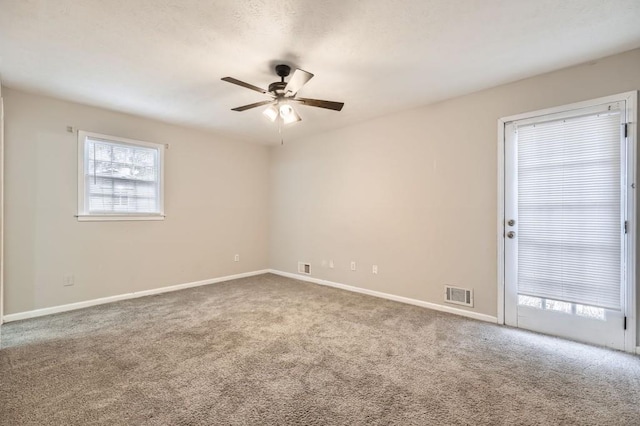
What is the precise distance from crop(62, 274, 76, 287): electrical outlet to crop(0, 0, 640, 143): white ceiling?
2.24 m

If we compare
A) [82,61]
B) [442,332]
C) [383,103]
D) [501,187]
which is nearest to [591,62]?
[501,187]

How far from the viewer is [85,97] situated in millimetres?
3607

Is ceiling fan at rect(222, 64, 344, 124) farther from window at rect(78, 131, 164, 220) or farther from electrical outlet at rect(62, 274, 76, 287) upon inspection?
electrical outlet at rect(62, 274, 76, 287)

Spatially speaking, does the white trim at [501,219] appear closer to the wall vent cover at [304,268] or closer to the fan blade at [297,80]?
the fan blade at [297,80]

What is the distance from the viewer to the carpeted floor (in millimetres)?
1793

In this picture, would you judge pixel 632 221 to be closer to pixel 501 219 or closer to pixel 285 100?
pixel 501 219

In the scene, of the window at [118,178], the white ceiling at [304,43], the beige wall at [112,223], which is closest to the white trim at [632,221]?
the white ceiling at [304,43]

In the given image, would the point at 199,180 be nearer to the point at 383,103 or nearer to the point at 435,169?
the point at 383,103

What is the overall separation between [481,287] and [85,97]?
530cm

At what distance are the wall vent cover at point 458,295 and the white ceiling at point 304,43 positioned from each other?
2358mm

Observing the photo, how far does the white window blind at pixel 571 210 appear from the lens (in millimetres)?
2682

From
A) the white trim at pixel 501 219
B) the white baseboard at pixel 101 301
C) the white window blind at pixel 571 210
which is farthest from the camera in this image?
the white baseboard at pixel 101 301

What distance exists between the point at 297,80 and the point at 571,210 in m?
2.91

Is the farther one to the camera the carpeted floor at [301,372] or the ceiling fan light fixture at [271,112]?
the ceiling fan light fixture at [271,112]
